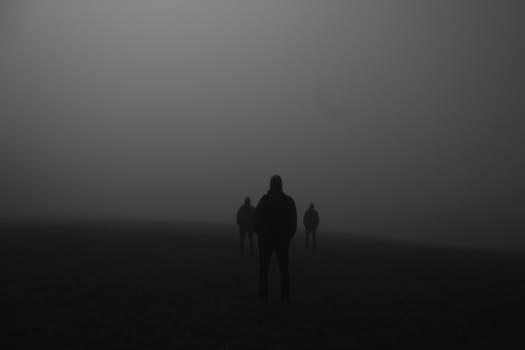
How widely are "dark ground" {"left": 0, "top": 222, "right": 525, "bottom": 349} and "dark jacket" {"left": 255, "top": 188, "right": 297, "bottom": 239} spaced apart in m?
1.62

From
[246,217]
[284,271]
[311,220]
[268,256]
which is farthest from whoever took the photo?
[311,220]

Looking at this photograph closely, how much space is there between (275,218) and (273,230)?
29 cm

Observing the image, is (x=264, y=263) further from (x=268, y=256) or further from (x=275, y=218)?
(x=275, y=218)

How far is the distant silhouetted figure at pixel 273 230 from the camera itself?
9766 mm

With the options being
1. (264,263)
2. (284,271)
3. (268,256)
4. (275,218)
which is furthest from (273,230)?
(284,271)

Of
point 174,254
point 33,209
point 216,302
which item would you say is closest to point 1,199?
point 33,209

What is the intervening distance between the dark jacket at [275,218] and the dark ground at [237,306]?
5.31 feet

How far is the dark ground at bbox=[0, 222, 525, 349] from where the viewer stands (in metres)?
6.69

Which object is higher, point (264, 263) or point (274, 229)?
point (274, 229)

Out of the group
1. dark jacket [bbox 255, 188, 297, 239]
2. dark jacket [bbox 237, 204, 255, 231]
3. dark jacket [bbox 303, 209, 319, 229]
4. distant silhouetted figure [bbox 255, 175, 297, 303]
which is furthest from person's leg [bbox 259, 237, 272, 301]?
dark jacket [bbox 303, 209, 319, 229]

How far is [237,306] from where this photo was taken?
29.2 feet

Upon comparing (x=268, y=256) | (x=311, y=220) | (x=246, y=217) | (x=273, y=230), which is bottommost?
(x=311, y=220)

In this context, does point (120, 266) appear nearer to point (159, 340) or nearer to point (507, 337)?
point (159, 340)

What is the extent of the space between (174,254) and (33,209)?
Answer: 14142 centimetres
